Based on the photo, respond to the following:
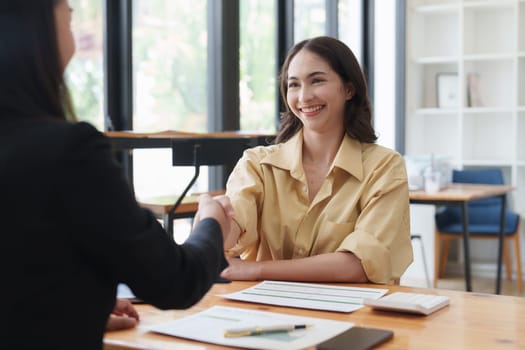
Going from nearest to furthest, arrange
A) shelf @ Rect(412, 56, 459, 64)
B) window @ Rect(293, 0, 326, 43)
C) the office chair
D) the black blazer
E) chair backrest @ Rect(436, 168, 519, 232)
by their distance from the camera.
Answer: the black blazer < the office chair < window @ Rect(293, 0, 326, 43) < chair backrest @ Rect(436, 168, 519, 232) < shelf @ Rect(412, 56, 459, 64)

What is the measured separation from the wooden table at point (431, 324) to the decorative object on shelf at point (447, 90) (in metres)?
4.70

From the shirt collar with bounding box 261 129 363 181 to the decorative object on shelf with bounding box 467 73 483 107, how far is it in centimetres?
409

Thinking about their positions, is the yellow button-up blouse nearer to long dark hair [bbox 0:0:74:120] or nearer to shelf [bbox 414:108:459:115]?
long dark hair [bbox 0:0:74:120]

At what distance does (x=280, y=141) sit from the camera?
243 centimetres

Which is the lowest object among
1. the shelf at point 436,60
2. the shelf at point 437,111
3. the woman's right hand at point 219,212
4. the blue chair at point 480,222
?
the blue chair at point 480,222

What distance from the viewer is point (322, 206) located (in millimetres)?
2172

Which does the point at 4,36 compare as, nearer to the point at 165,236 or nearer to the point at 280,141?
the point at 165,236

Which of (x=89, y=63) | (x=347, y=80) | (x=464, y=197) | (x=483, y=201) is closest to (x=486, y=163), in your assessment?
(x=483, y=201)

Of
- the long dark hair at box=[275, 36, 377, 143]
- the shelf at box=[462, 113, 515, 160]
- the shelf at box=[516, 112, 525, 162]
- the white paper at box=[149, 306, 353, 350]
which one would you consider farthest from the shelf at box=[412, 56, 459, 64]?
the white paper at box=[149, 306, 353, 350]

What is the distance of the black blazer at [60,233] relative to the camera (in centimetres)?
89

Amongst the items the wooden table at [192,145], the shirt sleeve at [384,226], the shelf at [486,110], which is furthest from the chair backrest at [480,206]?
the shirt sleeve at [384,226]

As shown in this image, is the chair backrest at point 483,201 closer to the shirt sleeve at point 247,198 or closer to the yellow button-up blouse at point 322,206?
the yellow button-up blouse at point 322,206

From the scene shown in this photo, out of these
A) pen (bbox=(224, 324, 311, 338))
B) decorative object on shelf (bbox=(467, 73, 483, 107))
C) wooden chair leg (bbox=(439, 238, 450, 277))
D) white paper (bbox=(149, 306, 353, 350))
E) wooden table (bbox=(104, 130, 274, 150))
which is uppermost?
decorative object on shelf (bbox=(467, 73, 483, 107))

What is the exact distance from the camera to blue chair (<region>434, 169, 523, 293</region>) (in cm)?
543
